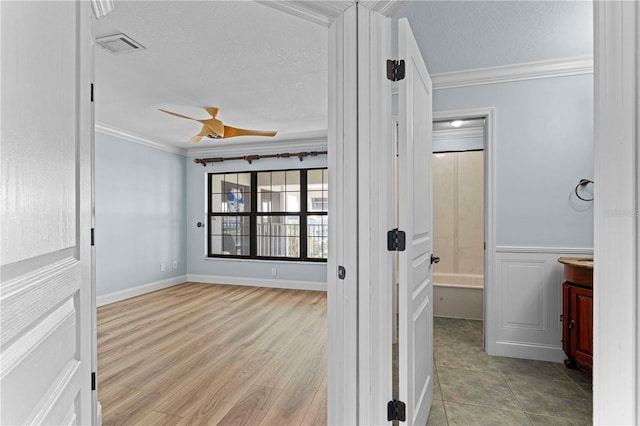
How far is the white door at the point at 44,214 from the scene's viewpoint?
1.50ft

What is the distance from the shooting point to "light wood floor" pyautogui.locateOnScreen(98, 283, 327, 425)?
1991 mm

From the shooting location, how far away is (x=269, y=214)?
5750mm

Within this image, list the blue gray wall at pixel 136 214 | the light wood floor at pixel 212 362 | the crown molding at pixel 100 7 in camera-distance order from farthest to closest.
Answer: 1. the blue gray wall at pixel 136 214
2. the light wood floor at pixel 212 362
3. the crown molding at pixel 100 7

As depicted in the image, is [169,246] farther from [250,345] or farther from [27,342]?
[27,342]

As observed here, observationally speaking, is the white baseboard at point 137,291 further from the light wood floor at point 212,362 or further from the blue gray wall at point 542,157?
the blue gray wall at point 542,157

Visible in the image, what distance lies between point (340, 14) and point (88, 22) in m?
0.89

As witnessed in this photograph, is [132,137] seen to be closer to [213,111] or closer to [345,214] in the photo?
[213,111]

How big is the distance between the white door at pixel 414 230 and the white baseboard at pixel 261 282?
351 cm

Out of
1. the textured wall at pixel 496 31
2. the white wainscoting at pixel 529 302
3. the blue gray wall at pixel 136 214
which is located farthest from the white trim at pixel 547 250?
the blue gray wall at pixel 136 214

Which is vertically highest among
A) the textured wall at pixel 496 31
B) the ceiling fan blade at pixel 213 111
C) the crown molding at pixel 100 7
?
the textured wall at pixel 496 31

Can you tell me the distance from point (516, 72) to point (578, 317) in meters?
1.90

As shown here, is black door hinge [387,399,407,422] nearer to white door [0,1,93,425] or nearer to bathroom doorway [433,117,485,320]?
white door [0,1,93,425]

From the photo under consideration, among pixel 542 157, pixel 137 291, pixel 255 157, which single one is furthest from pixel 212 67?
pixel 137 291

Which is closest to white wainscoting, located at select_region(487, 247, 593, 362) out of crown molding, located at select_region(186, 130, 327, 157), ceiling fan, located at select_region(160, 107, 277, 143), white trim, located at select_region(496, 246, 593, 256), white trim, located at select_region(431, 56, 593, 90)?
white trim, located at select_region(496, 246, 593, 256)
